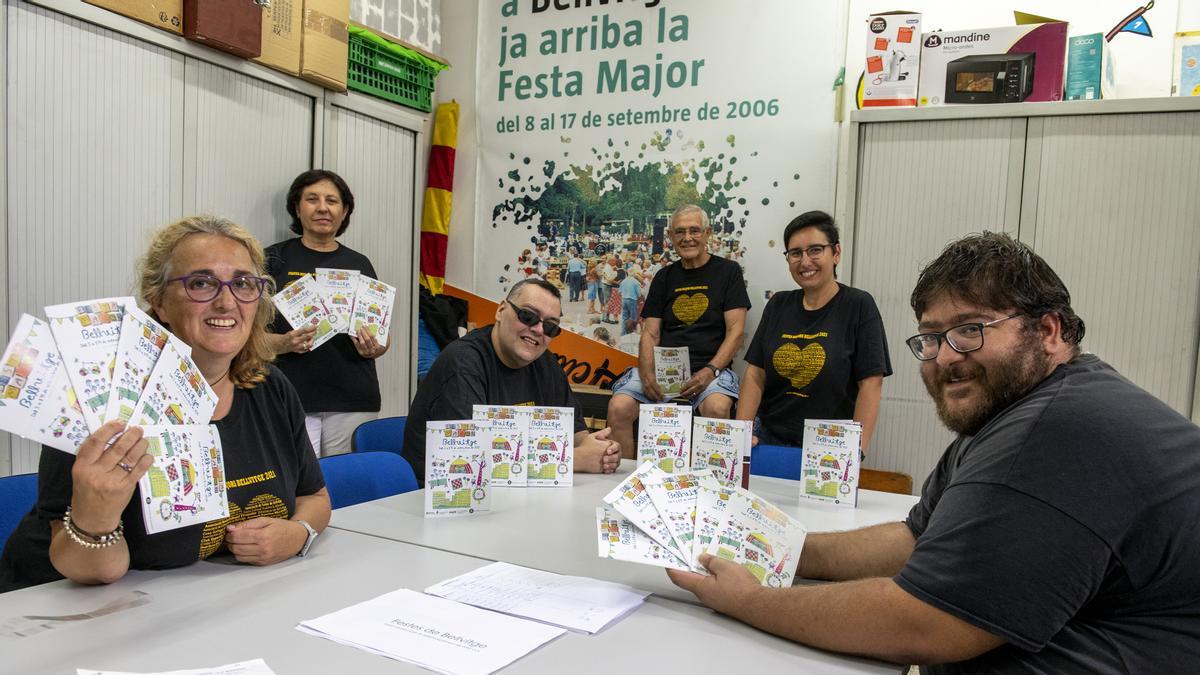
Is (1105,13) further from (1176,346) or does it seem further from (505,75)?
(505,75)

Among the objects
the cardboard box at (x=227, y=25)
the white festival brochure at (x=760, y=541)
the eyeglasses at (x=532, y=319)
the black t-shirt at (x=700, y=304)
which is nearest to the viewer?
the white festival brochure at (x=760, y=541)

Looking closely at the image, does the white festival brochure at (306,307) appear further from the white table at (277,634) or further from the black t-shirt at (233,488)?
the white table at (277,634)

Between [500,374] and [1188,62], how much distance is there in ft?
10.7

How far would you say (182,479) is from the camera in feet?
4.27

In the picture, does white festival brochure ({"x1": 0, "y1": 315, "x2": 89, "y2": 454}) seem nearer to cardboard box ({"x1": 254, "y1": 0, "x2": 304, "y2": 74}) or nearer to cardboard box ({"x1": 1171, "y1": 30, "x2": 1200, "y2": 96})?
cardboard box ({"x1": 254, "y1": 0, "x2": 304, "y2": 74})

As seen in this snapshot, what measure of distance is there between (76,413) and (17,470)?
2.35 metres

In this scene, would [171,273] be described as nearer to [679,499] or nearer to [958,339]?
[679,499]

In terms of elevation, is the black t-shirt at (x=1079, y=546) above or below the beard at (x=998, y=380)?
below

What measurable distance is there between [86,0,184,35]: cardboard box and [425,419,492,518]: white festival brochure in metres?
2.50

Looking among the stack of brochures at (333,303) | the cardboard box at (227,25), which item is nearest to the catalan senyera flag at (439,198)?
the stack of brochures at (333,303)

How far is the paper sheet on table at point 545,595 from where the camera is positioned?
4.33ft

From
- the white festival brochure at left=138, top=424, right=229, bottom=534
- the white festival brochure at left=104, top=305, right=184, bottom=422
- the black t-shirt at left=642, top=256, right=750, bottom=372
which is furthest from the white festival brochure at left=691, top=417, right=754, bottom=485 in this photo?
the black t-shirt at left=642, top=256, right=750, bottom=372

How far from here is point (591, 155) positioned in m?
4.92

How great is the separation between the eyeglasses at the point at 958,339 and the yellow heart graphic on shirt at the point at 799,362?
6.98ft
